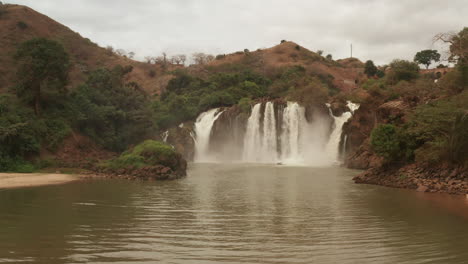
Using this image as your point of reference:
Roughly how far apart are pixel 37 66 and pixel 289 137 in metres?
25.5

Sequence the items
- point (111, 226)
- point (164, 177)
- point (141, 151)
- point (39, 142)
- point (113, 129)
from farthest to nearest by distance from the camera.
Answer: point (113, 129)
point (39, 142)
point (141, 151)
point (164, 177)
point (111, 226)

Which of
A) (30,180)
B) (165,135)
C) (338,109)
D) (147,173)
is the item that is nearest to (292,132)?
(338,109)

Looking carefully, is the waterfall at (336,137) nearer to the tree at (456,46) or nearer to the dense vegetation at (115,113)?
the dense vegetation at (115,113)

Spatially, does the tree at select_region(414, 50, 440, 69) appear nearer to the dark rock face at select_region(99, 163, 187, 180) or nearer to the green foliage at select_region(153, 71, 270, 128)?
the green foliage at select_region(153, 71, 270, 128)

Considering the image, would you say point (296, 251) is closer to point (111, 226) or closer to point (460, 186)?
point (111, 226)

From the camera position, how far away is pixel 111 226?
37.2 feet

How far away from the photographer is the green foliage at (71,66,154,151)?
35219 mm

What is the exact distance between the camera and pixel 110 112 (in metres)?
36.1

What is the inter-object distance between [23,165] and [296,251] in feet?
83.5

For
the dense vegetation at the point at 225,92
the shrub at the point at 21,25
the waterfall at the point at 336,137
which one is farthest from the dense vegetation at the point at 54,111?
the shrub at the point at 21,25

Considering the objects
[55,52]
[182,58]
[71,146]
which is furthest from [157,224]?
[182,58]

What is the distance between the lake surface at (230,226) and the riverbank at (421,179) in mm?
1622

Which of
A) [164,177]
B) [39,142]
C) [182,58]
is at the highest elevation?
[182,58]

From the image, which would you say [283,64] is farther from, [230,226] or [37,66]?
[230,226]
